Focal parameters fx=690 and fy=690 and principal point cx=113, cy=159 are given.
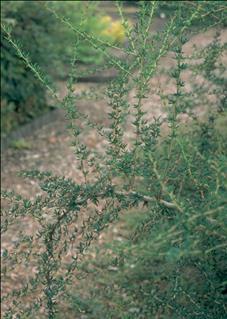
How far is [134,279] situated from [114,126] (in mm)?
2218

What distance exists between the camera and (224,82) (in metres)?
3.12

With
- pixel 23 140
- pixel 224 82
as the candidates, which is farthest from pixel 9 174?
pixel 224 82

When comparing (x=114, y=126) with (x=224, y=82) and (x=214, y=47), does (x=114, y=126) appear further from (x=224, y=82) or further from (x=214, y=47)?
(x=224, y=82)

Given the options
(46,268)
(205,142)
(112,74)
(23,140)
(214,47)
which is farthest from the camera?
(112,74)

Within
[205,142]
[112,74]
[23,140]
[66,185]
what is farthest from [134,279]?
[112,74]

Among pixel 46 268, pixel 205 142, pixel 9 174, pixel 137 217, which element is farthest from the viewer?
pixel 9 174

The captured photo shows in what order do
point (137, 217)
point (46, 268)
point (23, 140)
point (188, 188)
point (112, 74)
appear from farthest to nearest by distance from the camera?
point (112, 74) → point (23, 140) → point (137, 217) → point (188, 188) → point (46, 268)

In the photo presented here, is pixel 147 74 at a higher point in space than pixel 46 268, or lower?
higher

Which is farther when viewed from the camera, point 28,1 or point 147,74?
point 28,1

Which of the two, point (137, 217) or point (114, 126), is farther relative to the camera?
point (137, 217)

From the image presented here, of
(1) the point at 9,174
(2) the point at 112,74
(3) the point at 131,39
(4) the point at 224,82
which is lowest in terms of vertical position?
(3) the point at 131,39

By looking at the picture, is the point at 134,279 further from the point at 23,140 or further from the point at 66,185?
the point at 23,140

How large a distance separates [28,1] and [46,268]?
4.60 metres

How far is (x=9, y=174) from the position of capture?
607cm
